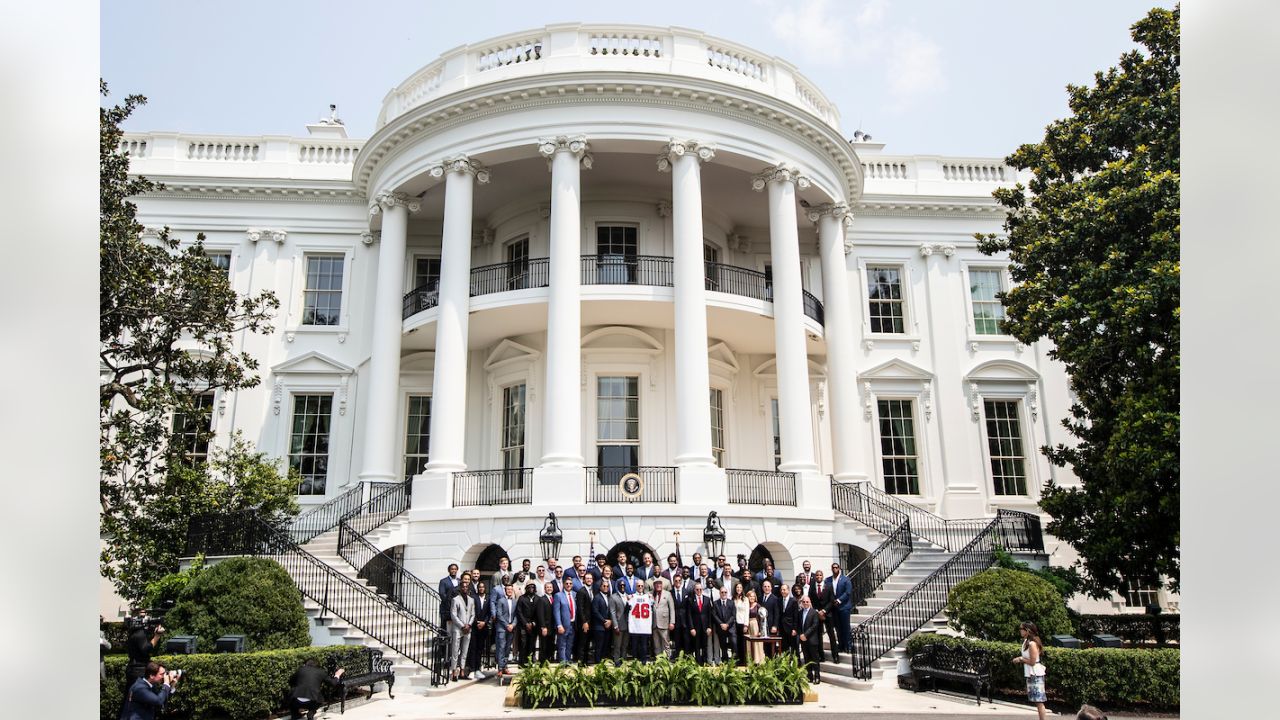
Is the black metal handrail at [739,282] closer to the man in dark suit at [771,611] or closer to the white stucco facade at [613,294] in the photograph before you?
the white stucco facade at [613,294]

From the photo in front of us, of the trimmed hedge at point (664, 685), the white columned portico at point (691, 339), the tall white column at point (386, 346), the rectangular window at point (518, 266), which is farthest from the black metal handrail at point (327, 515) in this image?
the trimmed hedge at point (664, 685)

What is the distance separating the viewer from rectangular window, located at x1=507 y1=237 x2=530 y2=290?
2128 cm

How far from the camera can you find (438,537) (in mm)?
17047

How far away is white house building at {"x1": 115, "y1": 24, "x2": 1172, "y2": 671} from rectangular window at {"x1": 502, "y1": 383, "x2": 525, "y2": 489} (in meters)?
0.08

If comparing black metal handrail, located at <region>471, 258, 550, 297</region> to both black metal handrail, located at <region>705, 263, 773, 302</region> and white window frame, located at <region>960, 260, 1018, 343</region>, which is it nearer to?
black metal handrail, located at <region>705, 263, 773, 302</region>

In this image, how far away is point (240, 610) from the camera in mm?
12422

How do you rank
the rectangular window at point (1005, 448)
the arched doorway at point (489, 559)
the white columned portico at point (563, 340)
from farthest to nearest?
the rectangular window at point (1005, 448) < the arched doorway at point (489, 559) < the white columned portico at point (563, 340)

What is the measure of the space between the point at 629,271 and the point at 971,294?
37.2 feet

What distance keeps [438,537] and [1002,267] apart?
61.5 ft

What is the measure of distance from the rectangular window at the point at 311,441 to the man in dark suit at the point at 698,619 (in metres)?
13.1

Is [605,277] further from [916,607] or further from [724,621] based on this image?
[916,607]

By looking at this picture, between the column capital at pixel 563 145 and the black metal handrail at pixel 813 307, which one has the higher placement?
the column capital at pixel 563 145

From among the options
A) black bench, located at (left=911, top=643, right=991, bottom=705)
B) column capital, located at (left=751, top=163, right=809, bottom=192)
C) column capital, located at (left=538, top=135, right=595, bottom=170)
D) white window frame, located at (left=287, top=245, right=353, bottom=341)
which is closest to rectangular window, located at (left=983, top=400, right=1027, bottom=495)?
column capital, located at (left=751, top=163, right=809, bottom=192)

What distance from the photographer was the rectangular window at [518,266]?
838 inches
